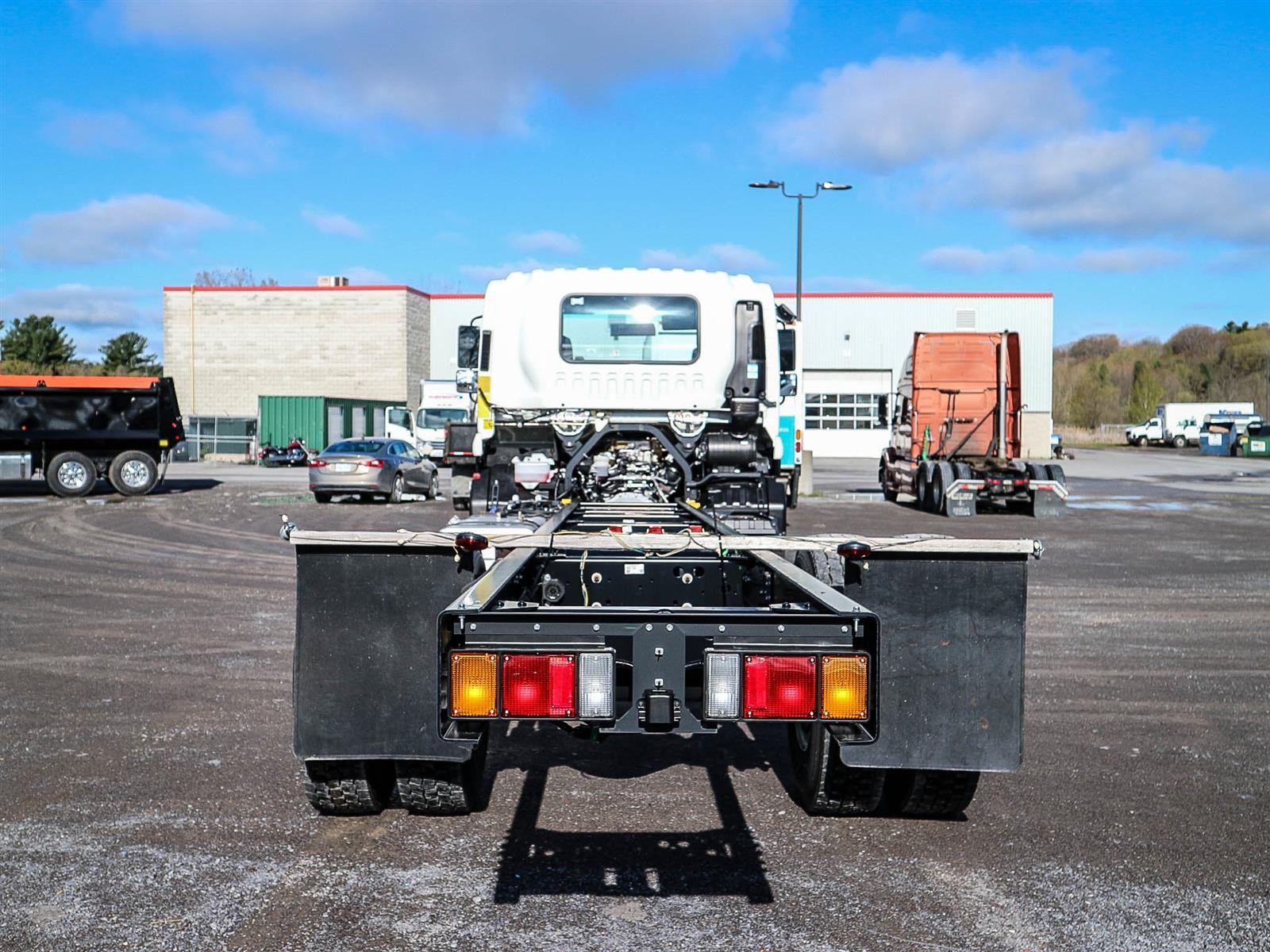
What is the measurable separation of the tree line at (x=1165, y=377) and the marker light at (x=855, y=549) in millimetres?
100863

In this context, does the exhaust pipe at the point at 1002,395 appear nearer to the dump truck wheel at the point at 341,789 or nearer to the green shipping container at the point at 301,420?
the dump truck wheel at the point at 341,789

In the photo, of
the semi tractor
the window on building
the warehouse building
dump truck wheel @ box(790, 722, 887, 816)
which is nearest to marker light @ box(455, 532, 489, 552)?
the semi tractor

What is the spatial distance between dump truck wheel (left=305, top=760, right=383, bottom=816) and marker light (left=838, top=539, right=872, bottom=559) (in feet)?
6.74

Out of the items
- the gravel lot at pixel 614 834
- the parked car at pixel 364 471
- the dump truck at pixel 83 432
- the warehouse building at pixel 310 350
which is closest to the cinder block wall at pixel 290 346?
the warehouse building at pixel 310 350

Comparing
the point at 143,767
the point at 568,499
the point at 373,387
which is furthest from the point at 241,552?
the point at 373,387

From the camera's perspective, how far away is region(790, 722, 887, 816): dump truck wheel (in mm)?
5055

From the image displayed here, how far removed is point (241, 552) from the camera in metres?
15.6

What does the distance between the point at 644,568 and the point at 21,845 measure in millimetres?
2767

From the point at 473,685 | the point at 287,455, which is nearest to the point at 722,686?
the point at 473,685

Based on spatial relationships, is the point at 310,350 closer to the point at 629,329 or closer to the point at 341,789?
the point at 629,329

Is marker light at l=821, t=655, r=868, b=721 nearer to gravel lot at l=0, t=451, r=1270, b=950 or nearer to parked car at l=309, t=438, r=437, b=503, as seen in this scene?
gravel lot at l=0, t=451, r=1270, b=950

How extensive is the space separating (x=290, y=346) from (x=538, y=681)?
55.7m

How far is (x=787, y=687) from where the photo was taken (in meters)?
3.61

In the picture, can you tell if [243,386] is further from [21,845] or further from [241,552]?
[21,845]
